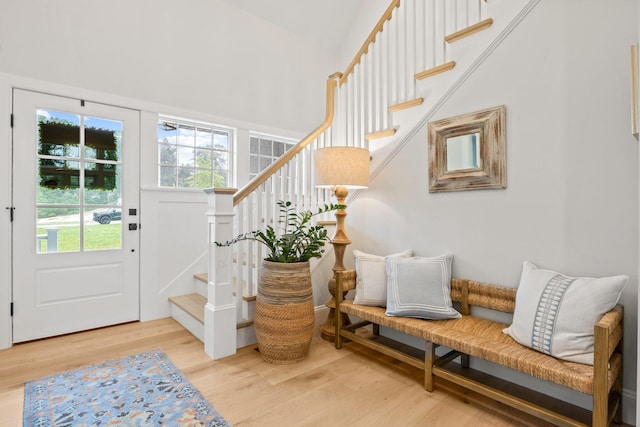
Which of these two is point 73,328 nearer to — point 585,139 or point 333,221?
point 333,221

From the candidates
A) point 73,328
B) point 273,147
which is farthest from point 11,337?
point 273,147

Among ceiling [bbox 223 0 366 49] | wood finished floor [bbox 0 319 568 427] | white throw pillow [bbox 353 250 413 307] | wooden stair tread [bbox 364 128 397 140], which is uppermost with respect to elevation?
ceiling [bbox 223 0 366 49]

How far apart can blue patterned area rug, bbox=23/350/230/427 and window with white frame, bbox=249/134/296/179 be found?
Result: 2339mm

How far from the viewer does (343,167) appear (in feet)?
8.16

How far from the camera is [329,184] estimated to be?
2521 mm

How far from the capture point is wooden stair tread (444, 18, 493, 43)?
81.5 inches

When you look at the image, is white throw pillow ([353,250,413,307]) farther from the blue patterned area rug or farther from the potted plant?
the blue patterned area rug

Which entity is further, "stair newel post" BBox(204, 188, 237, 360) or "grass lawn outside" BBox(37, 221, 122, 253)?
"grass lawn outside" BBox(37, 221, 122, 253)

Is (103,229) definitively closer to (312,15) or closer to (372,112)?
(372,112)

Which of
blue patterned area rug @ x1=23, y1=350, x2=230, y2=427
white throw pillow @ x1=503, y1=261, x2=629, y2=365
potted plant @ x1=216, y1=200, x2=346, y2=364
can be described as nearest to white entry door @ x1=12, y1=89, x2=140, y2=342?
blue patterned area rug @ x1=23, y1=350, x2=230, y2=427

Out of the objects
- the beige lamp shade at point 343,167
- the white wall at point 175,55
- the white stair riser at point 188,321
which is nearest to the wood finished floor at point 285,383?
the white stair riser at point 188,321

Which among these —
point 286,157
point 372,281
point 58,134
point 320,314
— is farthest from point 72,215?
point 372,281

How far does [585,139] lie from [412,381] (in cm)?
168

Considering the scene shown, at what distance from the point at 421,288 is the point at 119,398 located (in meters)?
1.87
